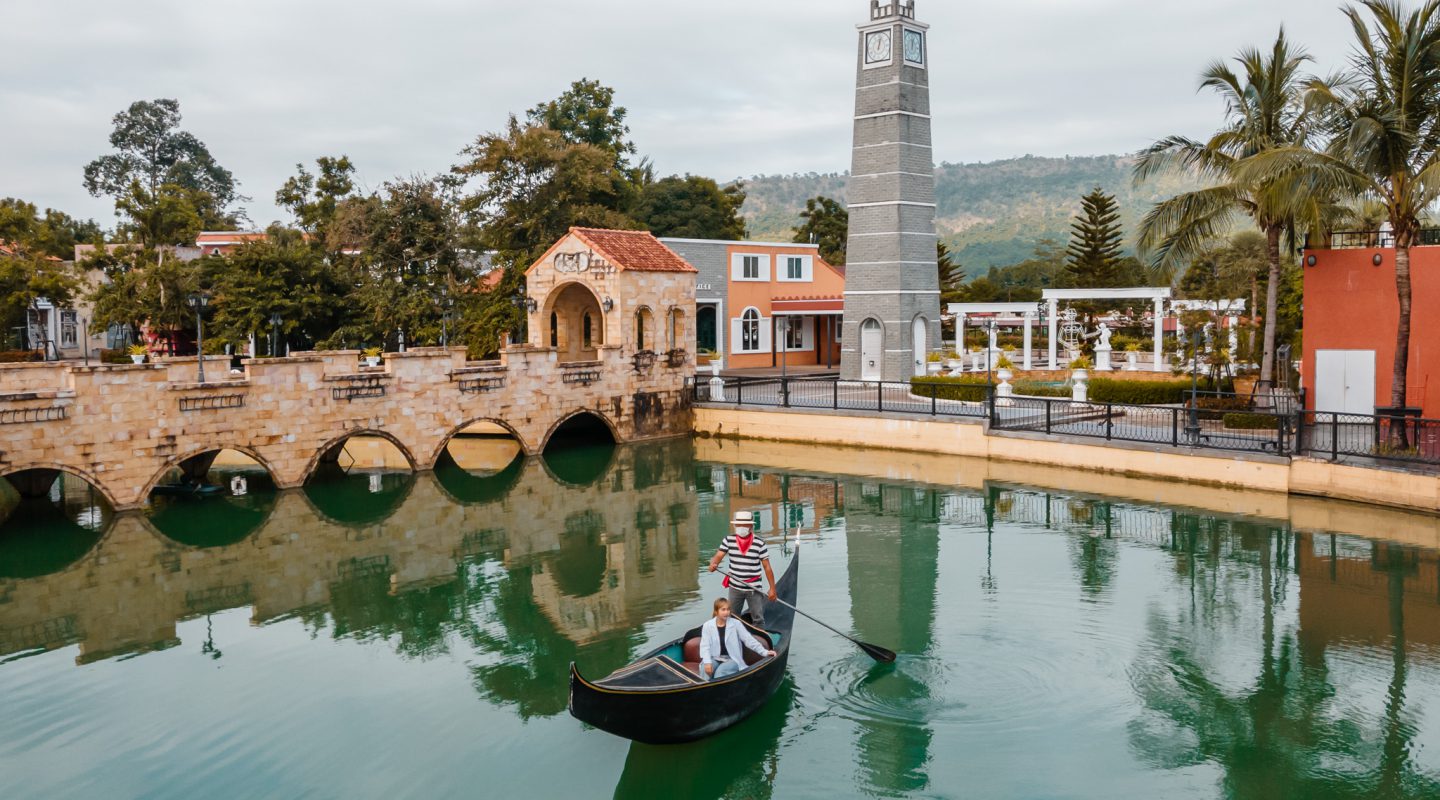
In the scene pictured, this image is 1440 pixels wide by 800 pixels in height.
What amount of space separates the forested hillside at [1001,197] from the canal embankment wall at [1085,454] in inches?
3899

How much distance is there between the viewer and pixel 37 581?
52.7 feet

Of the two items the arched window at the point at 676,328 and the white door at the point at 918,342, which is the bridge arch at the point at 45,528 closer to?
the arched window at the point at 676,328

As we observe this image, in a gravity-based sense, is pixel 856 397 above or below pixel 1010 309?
below

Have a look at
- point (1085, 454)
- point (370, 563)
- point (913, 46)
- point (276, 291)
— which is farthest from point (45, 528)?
point (913, 46)

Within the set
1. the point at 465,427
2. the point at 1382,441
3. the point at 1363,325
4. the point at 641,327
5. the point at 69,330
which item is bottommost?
the point at 465,427

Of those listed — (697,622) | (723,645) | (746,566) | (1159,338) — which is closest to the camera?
(723,645)

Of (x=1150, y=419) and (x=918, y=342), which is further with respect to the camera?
(x=918, y=342)

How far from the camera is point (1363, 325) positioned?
2148cm

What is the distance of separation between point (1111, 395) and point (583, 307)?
1460 centimetres

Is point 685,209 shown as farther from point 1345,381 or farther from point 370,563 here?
point 370,563

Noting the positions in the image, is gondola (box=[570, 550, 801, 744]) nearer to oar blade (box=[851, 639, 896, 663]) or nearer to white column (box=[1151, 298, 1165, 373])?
oar blade (box=[851, 639, 896, 663])

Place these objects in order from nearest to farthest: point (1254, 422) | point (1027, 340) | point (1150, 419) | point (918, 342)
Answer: point (1254, 422)
point (1150, 419)
point (918, 342)
point (1027, 340)

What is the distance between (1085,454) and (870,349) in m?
9.79

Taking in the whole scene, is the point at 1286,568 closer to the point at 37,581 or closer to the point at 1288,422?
the point at 1288,422
